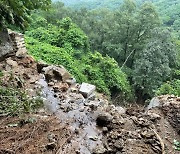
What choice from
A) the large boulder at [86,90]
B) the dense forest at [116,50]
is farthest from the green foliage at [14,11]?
the large boulder at [86,90]

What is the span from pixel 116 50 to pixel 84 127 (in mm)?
17417

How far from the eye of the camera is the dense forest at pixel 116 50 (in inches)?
520

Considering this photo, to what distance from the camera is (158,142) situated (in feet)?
15.0

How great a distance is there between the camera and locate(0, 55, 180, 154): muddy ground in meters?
4.26

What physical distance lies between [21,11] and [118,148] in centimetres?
277

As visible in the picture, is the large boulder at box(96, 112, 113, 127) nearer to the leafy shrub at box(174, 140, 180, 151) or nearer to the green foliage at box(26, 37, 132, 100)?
the leafy shrub at box(174, 140, 180, 151)

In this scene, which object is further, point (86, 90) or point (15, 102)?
point (86, 90)

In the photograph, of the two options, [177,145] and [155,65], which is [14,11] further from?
[155,65]

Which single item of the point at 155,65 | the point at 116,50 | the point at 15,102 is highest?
the point at 15,102

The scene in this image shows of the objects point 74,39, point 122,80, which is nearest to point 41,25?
point 74,39

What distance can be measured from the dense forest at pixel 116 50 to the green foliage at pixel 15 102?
1479mm

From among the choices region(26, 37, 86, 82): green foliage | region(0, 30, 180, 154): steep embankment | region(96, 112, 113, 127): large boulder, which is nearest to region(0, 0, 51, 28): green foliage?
region(0, 30, 180, 154): steep embankment

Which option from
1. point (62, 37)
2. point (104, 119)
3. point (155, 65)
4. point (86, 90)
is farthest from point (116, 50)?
point (104, 119)

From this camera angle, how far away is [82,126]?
514 cm
